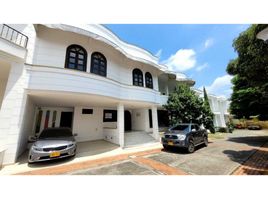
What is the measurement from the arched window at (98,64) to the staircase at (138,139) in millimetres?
5690

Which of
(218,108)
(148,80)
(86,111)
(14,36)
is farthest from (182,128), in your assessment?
(218,108)

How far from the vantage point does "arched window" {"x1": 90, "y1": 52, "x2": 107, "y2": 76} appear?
25.4 ft

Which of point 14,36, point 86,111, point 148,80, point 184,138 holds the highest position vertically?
point 14,36

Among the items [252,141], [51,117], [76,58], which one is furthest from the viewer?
[252,141]

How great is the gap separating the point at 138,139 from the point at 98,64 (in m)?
6.94

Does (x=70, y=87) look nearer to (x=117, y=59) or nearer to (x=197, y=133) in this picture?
(x=117, y=59)

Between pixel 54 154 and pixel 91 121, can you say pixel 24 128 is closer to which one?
pixel 54 154

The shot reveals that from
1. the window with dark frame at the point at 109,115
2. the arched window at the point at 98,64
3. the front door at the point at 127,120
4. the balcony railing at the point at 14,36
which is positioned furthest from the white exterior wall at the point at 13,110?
the front door at the point at 127,120

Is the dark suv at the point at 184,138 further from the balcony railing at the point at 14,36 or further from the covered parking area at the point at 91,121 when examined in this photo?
the balcony railing at the point at 14,36

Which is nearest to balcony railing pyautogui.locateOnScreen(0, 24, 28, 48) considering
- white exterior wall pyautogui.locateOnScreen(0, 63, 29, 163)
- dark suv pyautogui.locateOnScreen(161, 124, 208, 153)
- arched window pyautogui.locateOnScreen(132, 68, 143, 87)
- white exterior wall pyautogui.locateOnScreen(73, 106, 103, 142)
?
white exterior wall pyautogui.locateOnScreen(0, 63, 29, 163)

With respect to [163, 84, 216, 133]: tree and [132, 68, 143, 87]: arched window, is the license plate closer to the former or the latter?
[132, 68, 143, 87]: arched window

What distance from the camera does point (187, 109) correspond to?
11781mm

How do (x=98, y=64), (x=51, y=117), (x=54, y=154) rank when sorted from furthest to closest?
(x=51, y=117) < (x=98, y=64) < (x=54, y=154)

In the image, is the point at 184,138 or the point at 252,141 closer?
the point at 184,138
